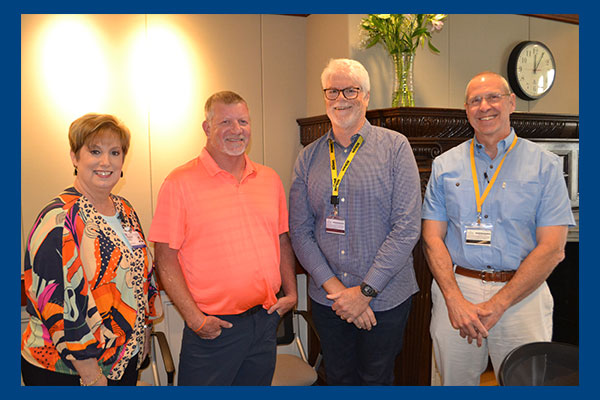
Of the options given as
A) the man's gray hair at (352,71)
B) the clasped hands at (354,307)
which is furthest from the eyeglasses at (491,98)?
the clasped hands at (354,307)

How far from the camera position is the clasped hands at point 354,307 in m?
2.05

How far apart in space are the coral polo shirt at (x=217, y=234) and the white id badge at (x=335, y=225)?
0.26 meters

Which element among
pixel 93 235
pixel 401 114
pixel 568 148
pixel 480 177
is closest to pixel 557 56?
pixel 568 148

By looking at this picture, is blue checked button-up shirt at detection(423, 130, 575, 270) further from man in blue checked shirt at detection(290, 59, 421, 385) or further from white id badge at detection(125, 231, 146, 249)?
white id badge at detection(125, 231, 146, 249)

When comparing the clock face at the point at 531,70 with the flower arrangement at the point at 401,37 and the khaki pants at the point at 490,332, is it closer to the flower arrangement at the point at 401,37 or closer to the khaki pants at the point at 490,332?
the flower arrangement at the point at 401,37

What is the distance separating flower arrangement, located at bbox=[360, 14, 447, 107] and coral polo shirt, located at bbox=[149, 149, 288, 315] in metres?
1.79

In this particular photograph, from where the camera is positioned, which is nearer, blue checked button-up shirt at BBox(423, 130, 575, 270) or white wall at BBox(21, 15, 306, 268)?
blue checked button-up shirt at BBox(423, 130, 575, 270)

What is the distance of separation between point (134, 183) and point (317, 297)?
6.48 feet

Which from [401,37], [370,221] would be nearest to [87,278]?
[370,221]

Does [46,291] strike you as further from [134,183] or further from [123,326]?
[134,183]

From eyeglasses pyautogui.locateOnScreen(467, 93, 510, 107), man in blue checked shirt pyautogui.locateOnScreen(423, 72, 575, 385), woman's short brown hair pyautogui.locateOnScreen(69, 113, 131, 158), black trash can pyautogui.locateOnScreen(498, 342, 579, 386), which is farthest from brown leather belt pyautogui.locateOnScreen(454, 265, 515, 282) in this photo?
woman's short brown hair pyautogui.locateOnScreen(69, 113, 131, 158)

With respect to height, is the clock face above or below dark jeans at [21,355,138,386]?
above

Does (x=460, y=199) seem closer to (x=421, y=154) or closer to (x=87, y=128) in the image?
(x=421, y=154)

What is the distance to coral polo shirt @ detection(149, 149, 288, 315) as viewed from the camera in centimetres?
196
